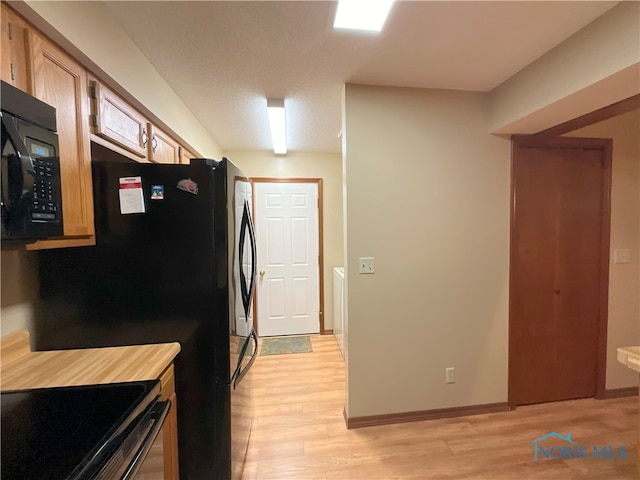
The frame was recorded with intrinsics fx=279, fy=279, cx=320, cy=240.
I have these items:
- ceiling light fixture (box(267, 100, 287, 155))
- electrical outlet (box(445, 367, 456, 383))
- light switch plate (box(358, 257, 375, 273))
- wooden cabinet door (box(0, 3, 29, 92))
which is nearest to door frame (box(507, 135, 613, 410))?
electrical outlet (box(445, 367, 456, 383))

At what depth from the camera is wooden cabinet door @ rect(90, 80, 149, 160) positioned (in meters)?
1.27

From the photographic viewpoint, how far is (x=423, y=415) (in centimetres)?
212

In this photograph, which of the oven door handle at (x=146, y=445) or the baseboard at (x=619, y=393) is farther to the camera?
the baseboard at (x=619, y=393)

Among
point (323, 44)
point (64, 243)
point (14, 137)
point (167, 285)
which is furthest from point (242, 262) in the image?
point (323, 44)

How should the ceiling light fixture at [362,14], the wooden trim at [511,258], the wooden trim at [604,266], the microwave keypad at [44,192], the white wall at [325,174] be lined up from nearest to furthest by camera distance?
the microwave keypad at [44,192] → the ceiling light fixture at [362,14] → the wooden trim at [511,258] → the wooden trim at [604,266] → the white wall at [325,174]

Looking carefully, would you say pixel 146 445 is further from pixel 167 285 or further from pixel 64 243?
pixel 64 243

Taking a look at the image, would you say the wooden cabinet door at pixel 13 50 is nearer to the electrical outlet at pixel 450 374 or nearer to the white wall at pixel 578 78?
the white wall at pixel 578 78

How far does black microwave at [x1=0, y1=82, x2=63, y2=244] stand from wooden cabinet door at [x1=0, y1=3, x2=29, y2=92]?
Answer: 0.14 meters

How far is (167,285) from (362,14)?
1604 mm

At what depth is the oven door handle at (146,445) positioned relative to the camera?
0.76 meters

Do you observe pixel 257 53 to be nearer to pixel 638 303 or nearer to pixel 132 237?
pixel 132 237

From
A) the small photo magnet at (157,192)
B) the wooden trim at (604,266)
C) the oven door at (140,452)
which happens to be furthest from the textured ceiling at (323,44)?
the oven door at (140,452)

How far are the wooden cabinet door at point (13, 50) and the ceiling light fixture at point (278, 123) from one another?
56.8 inches

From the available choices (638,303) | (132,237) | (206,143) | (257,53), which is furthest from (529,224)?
(206,143)
